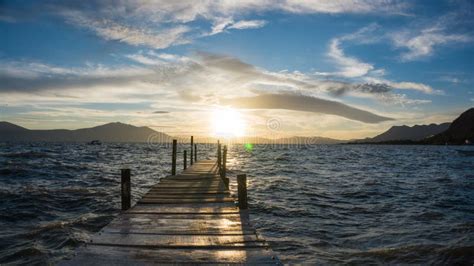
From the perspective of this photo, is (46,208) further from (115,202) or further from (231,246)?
(231,246)

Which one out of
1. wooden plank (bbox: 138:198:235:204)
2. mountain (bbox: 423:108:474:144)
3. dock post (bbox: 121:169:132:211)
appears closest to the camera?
dock post (bbox: 121:169:132:211)

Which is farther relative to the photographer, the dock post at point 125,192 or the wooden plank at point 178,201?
the wooden plank at point 178,201

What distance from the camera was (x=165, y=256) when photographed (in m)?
5.09

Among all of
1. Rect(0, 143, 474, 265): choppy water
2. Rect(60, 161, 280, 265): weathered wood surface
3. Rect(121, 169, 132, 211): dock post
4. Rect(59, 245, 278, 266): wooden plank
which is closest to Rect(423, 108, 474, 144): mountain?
Rect(0, 143, 474, 265): choppy water

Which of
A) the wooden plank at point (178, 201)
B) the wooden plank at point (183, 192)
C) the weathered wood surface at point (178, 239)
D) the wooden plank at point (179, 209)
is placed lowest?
the wooden plank at point (183, 192)

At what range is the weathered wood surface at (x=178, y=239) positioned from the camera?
194 inches

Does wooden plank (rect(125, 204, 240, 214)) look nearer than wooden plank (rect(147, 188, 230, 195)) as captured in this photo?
Yes

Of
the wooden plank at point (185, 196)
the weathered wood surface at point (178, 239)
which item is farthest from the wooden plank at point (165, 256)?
the wooden plank at point (185, 196)

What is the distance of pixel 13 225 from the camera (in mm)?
11664

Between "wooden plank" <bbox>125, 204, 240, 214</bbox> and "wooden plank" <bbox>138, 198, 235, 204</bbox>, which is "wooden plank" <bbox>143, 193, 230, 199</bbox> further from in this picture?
"wooden plank" <bbox>125, 204, 240, 214</bbox>

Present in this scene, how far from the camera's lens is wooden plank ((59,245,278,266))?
4.77m

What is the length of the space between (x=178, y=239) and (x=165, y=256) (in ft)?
3.12

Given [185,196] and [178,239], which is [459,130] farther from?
[178,239]

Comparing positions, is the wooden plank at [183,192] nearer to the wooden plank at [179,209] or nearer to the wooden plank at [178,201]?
the wooden plank at [178,201]
